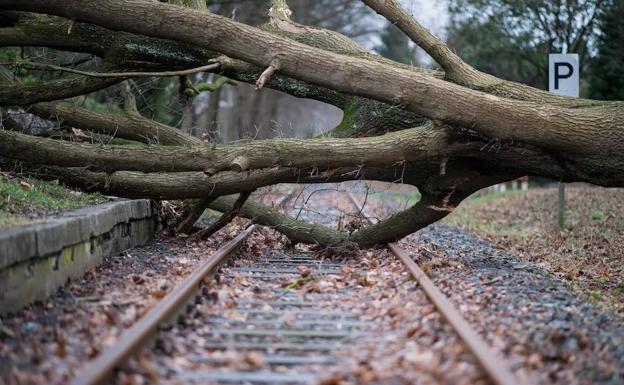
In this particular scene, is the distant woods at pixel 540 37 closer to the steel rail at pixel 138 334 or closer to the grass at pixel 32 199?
the grass at pixel 32 199

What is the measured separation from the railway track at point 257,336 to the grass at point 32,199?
1.82m

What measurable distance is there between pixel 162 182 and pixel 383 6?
3.86 metres

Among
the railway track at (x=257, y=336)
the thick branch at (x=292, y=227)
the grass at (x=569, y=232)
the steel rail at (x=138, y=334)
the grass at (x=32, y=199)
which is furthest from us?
the thick branch at (x=292, y=227)

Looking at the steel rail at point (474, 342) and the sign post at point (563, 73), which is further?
the sign post at point (563, 73)

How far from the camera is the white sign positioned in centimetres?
1370

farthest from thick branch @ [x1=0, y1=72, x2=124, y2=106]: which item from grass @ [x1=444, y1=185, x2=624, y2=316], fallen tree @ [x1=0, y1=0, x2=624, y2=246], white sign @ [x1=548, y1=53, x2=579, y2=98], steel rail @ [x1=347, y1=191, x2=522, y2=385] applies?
white sign @ [x1=548, y1=53, x2=579, y2=98]

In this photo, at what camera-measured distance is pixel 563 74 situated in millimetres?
13812

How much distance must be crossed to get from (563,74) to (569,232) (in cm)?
320

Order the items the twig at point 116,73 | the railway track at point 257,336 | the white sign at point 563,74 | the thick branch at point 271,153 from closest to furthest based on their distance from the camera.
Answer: the railway track at point 257,336 < the twig at point 116,73 < the thick branch at point 271,153 < the white sign at point 563,74

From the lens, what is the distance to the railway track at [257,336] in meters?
4.55

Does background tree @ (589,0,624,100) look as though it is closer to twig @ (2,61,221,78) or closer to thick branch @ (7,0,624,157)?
thick branch @ (7,0,624,157)

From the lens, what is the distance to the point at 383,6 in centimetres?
1047

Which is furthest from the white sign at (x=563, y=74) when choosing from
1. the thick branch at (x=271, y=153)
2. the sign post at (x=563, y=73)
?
the thick branch at (x=271, y=153)

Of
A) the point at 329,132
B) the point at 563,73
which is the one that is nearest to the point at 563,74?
the point at 563,73
